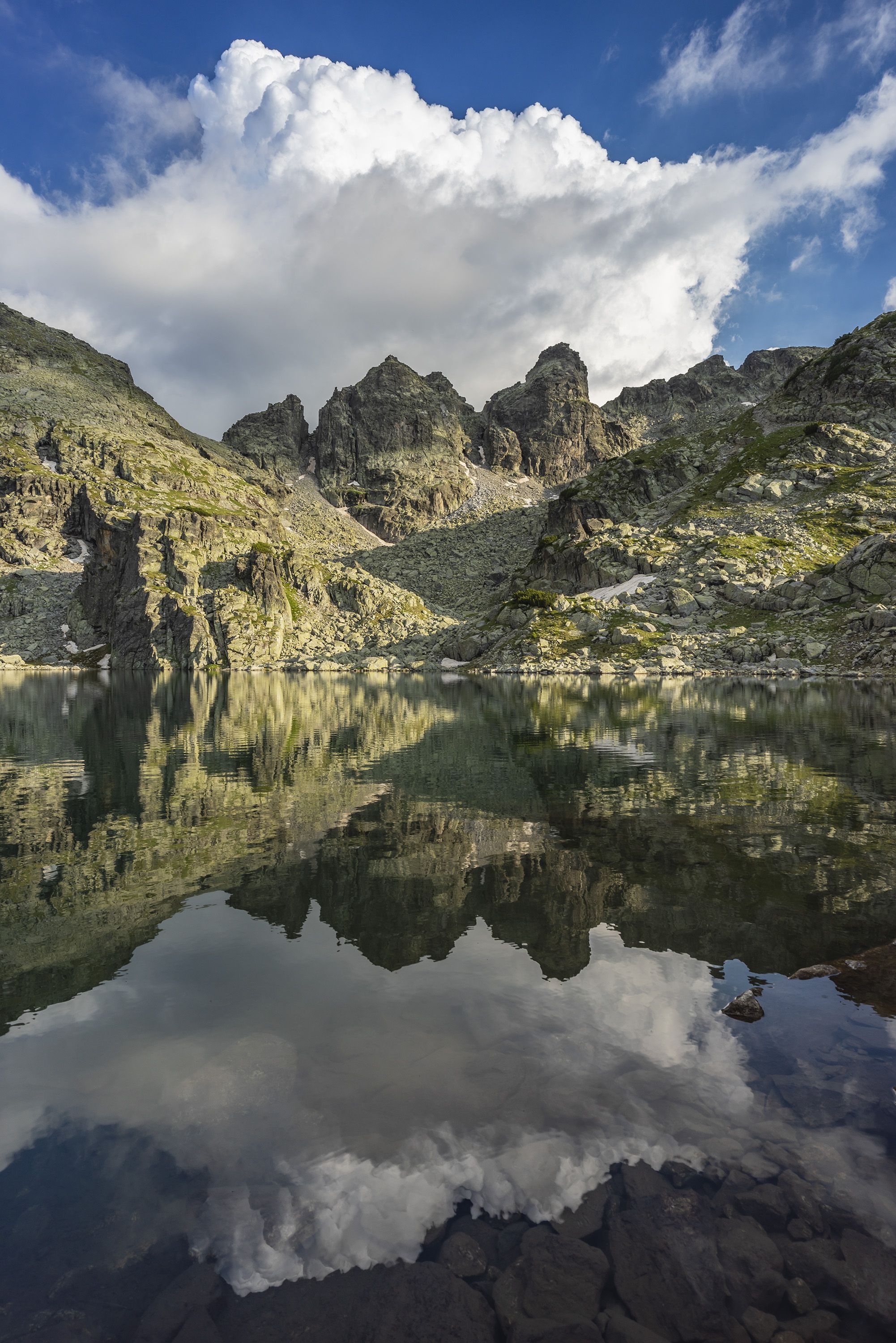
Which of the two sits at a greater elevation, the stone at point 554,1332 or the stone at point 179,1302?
the stone at point 554,1332

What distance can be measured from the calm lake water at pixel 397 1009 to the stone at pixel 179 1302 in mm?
240

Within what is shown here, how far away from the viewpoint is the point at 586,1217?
695 cm

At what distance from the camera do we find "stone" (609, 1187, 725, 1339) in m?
5.84

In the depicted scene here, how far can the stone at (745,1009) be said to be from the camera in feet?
35.2

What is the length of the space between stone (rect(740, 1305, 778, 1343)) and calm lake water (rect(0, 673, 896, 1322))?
187cm

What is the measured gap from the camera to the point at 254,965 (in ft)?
42.3

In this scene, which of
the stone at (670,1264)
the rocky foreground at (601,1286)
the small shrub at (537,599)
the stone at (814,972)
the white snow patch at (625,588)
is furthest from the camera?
the small shrub at (537,599)

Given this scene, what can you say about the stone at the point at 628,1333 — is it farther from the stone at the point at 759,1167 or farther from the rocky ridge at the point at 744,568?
the rocky ridge at the point at 744,568

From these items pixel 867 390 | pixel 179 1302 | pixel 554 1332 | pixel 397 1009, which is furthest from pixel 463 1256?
pixel 867 390

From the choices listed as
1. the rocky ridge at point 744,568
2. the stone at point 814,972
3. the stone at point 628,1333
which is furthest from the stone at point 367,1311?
the rocky ridge at point 744,568

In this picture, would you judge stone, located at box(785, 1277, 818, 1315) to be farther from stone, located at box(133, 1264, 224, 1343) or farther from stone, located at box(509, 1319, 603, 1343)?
stone, located at box(133, 1264, 224, 1343)

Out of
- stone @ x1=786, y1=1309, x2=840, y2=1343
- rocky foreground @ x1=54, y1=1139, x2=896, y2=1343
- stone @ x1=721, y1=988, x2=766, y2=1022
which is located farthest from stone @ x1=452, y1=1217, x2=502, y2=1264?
stone @ x1=721, y1=988, x2=766, y2=1022

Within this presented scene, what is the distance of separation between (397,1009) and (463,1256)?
15.1ft

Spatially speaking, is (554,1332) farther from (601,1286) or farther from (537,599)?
(537,599)
